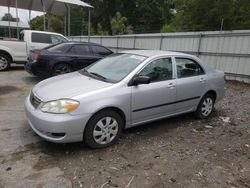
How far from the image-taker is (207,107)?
5.10m

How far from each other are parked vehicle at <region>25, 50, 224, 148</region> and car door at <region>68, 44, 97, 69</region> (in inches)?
147

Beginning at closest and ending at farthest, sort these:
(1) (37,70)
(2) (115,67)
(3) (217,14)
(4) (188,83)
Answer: (2) (115,67) < (4) (188,83) < (1) (37,70) < (3) (217,14)

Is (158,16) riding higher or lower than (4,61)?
higher

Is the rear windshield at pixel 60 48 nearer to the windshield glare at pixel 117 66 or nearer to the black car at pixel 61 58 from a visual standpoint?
the black car at pixel 61 58

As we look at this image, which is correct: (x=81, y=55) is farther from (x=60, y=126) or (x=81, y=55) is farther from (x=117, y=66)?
(x=60, y=126)

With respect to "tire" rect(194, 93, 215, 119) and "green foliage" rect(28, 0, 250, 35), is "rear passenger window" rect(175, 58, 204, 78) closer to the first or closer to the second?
"tire" rect(194, 93, 215, 119)

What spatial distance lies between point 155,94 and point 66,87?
1495 mm

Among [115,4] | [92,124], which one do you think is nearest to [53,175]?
[92,124]

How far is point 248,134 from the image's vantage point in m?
4.39

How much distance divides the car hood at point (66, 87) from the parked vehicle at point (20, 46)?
6478mm

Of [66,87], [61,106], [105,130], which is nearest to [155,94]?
[105,130]

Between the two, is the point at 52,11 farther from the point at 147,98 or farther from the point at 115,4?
the point at 147,98

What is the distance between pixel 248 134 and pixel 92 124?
3033 millimetres

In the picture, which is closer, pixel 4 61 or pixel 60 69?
pixel 60 69
